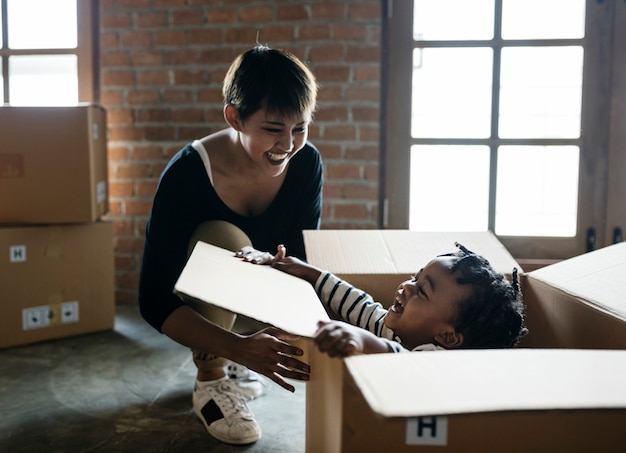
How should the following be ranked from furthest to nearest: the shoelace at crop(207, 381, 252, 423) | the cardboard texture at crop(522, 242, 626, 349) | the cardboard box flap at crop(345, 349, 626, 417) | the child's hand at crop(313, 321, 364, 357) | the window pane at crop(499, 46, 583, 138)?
1. the window pane at crop(499, 46, 583, 138)
2. the shoelace at crop(207, 381, 252, 423)
3. the cardboard texture at crop(522, 242, 626, 349)
4. the child's hand at crop(313, 321, 364, 357)
5. the cardboard box flap at crop(345, 349, 626, 417)

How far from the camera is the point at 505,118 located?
98.7 inches

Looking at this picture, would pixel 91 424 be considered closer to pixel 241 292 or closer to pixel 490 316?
pixel 241 292

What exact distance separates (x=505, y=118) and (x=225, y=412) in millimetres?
1661

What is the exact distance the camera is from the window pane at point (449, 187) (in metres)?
2.54

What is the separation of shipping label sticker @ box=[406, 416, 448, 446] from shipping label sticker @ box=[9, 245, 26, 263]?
197 centimetres

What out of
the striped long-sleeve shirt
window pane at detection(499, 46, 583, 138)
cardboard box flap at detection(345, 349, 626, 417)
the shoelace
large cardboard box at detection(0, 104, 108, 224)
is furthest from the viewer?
window pane at detection(499, 46, 583, 138)

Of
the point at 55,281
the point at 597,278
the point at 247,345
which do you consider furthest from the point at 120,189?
the point at 597,278

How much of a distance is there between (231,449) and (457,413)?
1040 mm

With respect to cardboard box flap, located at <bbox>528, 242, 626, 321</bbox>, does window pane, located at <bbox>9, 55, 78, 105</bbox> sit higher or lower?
higher

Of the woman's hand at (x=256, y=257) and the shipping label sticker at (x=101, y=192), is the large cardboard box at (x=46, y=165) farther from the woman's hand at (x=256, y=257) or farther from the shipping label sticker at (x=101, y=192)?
the woman's hand at (x=256, y=257)

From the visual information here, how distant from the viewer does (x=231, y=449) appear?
1.45 meters

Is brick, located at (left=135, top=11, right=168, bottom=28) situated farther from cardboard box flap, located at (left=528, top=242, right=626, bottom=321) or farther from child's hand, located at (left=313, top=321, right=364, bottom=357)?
child's hand, located at (left=313, top=321, right=364, bottom=357)

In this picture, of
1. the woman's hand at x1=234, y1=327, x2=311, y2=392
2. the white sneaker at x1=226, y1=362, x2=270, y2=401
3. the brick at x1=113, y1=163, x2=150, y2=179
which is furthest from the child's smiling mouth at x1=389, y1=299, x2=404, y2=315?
the brick at x1=113, y1=163, x2=150, y2=179

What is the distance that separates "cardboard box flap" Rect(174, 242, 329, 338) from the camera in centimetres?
80
